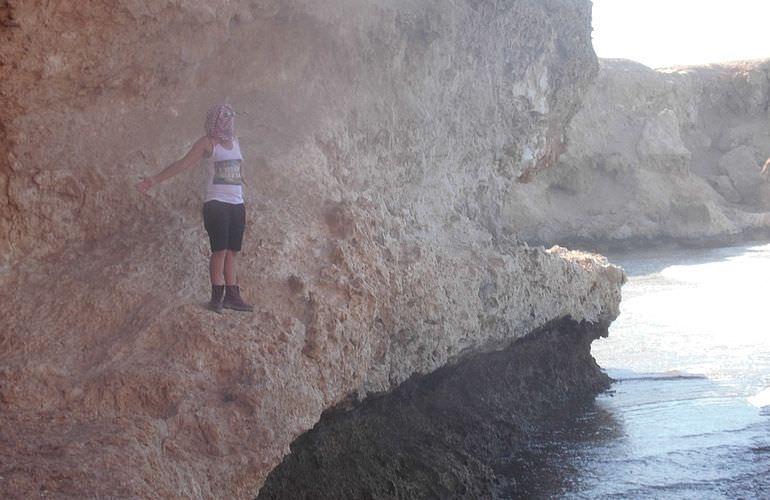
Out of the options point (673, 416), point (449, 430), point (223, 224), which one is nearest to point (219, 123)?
point (223, 224)

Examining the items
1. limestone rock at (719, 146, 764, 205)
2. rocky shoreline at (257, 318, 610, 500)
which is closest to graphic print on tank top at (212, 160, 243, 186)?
rocky shoreline at (257, 318, 610, 500)

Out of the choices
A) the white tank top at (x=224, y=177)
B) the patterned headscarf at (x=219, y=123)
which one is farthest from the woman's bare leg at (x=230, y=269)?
the patterned headscarf at (x=219, y=123)

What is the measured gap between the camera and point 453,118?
7973mm

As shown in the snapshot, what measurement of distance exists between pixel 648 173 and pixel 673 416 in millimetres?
18670

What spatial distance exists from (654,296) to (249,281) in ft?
39.5

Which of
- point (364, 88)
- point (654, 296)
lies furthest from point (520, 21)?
point (654, 296)

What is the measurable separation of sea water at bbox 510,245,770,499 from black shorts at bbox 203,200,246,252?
3060 millimetres

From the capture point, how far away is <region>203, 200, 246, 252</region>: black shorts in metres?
5.02

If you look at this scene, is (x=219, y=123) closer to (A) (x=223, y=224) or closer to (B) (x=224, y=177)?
(B) (x=224, y=177)

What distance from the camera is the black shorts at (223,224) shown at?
16.5 ft

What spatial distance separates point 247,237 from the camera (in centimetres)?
560

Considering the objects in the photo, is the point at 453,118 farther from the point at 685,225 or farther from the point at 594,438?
the point at 685,225

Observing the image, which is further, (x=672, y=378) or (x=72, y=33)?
(x=672, y=378)

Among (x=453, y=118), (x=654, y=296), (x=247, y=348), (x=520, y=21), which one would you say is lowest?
(x=654, y=296)
